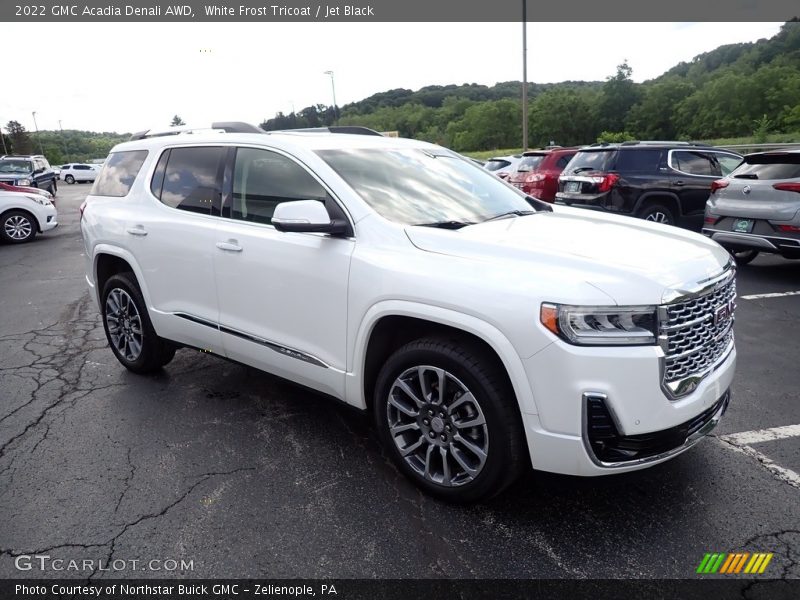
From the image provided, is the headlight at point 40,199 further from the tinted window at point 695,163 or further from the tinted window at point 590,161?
the tinted window at point 695,163

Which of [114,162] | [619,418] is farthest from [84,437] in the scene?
[619,418]

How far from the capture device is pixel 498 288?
8.36 ft

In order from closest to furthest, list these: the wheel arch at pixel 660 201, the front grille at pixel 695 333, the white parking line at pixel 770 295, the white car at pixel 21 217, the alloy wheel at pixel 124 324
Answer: the front grille at pixel 695 333 → the alloy wheel at pixel 124 324 → the white parking line at pixel 770 295 → the wheel arch at pixel 660 201 → the white car at pixel 21 217

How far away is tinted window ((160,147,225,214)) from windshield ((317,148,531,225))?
2.95 ft

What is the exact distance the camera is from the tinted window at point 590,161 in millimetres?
9875

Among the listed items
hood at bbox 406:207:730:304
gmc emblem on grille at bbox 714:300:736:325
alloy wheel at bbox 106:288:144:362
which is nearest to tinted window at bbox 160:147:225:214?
alloy wheel at bbox 106:288:144:362

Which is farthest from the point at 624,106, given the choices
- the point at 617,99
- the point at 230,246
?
the point at 230,246

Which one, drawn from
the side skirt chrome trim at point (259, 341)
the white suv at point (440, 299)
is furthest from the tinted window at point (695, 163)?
the side skirt chrome trim at point (259, 341)

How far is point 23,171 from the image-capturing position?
2038cm

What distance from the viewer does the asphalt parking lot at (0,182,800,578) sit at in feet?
8.33

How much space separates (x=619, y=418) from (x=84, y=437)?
325 centimetres

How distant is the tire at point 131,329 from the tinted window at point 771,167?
7.14 meters

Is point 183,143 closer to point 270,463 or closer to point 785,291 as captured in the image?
point 270,463
